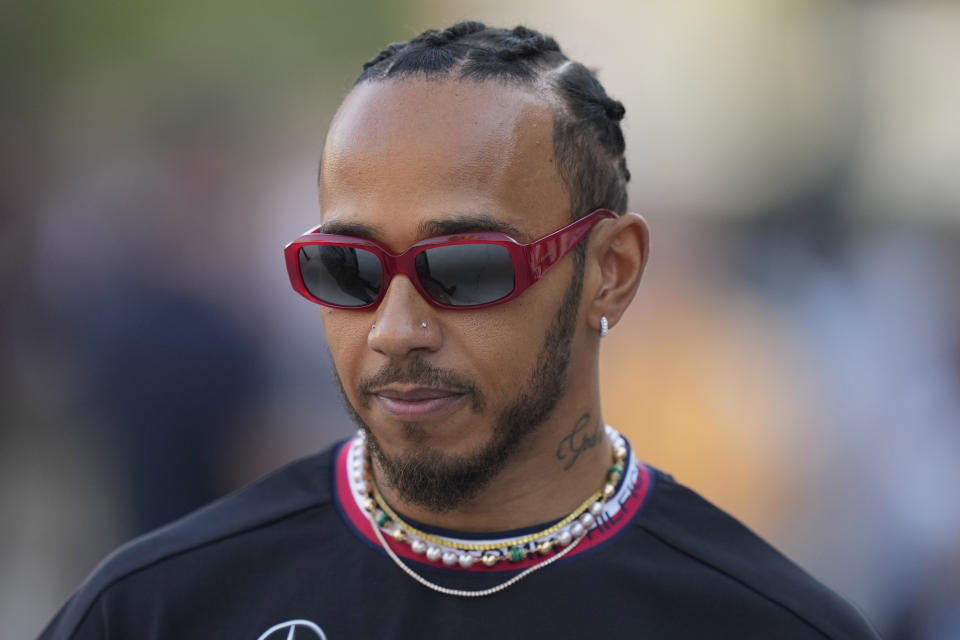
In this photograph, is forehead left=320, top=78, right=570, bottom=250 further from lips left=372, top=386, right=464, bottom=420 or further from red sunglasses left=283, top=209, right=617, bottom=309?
lips left=372, top=386, right=464, bottom=420

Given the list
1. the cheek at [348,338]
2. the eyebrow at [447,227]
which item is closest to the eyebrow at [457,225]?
the eyebrow at [447,227]

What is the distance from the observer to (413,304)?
2.04m

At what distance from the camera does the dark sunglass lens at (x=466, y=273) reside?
2021 millimetres

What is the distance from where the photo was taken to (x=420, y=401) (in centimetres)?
208

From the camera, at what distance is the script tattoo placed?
2303 millimetres

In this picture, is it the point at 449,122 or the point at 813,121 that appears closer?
the point at 449,122

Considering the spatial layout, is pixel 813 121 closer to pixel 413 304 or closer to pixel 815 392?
pixel 815 392

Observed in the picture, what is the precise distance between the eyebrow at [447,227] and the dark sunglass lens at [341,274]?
0.04 m

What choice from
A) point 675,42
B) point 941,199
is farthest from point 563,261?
point 675,42

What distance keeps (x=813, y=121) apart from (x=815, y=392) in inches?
70.2

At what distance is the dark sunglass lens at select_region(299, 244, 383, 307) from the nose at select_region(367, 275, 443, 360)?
0.05 meters

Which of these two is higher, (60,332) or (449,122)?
(449,122)

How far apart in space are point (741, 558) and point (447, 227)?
998mm

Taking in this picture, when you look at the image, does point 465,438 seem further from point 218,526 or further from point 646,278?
point 646,278
